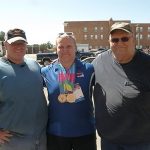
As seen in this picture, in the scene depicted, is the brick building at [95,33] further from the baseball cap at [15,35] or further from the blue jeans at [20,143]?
the blue jeans at [20,143]

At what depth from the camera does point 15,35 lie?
4.49 meters

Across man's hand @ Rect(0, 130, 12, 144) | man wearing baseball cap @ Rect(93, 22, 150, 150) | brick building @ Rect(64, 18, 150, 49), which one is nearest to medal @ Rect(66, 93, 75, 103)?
man wearing baseball cap @ Rect(93, 22, 150, 150)

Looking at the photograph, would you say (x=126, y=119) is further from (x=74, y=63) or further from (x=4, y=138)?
(x=4, y=138)

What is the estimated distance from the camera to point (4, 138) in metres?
4.29

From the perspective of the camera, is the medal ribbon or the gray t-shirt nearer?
the gray t-shirt

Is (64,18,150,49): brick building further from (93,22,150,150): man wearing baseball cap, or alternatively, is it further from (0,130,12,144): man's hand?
(0,130,12,144): man's hand

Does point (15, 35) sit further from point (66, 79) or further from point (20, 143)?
point (20, 143)

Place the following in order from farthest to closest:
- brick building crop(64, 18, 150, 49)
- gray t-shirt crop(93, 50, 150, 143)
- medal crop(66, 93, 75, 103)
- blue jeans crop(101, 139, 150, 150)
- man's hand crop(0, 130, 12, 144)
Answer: brick building crop(64, 18, 150, 49) → medal crop(66, 93, 75, 103) → man's hand crop(0, 130, 12, 144) → blue jeans crop(101, 139, 150, 150) → gray t-shirt crop(93, 50, 150, 143)

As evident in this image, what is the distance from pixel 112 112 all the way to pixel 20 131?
1077 millimetres

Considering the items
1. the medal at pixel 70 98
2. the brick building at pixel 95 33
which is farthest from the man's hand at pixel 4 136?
the brick building at pixel 95 33

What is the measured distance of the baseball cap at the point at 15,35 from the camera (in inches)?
173

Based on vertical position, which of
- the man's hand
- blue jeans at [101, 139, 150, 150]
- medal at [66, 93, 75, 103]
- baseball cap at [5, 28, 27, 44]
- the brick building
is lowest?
the brick building

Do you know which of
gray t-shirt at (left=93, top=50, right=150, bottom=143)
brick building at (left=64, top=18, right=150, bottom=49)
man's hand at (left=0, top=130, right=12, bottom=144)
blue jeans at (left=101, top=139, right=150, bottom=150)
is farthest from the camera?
brick building at (left=64, top=18, right=150, bottom=49)

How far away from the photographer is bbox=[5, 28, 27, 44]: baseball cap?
173 inches
